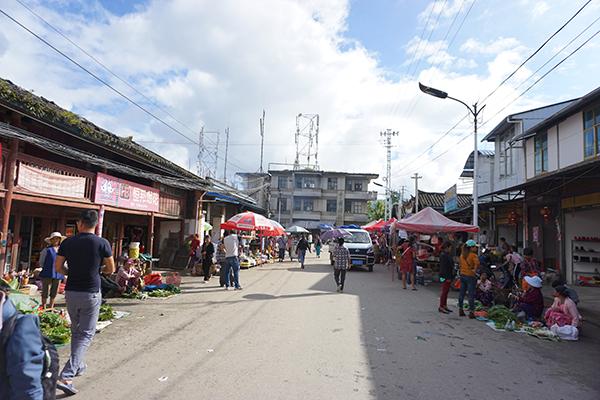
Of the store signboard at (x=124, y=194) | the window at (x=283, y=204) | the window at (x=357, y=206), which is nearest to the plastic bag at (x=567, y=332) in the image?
the store signboard at (x=124, y=194)

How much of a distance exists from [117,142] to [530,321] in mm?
11451

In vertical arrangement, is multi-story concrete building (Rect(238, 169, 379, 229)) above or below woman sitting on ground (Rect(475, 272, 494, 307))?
above

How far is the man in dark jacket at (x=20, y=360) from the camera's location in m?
2.24

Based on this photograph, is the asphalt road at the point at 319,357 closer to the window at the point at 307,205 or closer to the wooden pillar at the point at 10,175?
the wooden pillar at the point at 10,175

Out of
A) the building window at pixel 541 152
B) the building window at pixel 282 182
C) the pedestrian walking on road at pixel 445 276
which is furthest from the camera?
the building window at pixel 282 182

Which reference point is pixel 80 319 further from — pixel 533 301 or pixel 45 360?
pixel 533 301

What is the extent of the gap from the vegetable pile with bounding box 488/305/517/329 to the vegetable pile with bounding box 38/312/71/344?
8.07m

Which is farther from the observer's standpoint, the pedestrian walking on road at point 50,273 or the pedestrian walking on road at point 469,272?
the pedestrian walking on road at point 469,272

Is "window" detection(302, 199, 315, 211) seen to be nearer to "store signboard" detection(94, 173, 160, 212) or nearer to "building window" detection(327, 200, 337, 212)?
"building window" detection(327, 200, 337, 212)

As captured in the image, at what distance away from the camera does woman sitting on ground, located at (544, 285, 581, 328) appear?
753cm

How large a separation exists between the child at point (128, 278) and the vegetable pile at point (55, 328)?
3460mm

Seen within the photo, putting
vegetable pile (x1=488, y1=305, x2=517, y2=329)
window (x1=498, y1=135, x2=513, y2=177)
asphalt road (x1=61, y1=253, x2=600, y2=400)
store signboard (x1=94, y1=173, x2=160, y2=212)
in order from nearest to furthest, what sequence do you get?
asphalt road (x1=61, y1=253, x2=600, y2=400), vegetable pile (x1=488, y1=305, x2=517, y2=329), store signboard (x1=94, y1=173, x2=160, y2=212), window (x1=498, y1=135, x2=513, y2=177)

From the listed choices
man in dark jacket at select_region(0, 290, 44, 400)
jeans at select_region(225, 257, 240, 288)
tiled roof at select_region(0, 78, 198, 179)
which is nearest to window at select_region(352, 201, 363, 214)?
tiled roof at select_region(0, 78, 198, 179)

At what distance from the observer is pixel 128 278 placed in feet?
33.6
